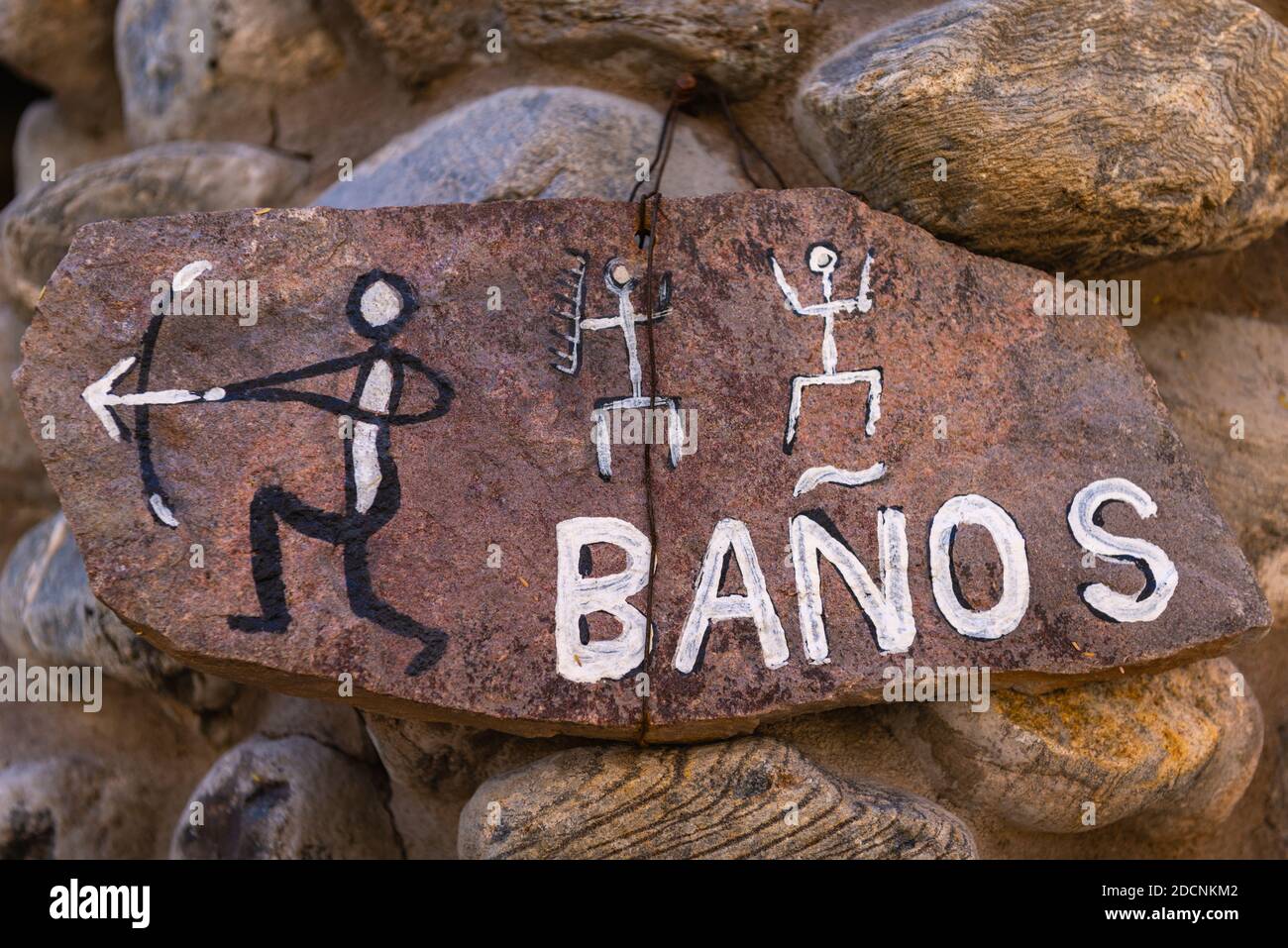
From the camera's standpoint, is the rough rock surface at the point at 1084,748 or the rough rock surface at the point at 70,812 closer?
the rough rock surface at the point at 1084,748

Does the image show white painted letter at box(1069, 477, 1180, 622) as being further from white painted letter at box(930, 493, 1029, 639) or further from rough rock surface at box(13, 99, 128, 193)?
rough rock surface at box(13, 99, 128, 193)

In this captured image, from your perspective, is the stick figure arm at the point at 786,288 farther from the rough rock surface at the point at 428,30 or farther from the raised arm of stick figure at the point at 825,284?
the rough rock surface at the point at 428,30

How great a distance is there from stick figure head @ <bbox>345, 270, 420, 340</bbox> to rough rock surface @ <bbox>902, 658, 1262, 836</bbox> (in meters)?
0.95

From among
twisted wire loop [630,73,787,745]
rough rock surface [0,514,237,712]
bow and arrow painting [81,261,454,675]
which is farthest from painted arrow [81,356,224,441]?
twisted wire loop [630,73,787,745]

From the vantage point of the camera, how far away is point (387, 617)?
1.62 m

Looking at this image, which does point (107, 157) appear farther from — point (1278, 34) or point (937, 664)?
point (1278, 34)

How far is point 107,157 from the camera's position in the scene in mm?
2684

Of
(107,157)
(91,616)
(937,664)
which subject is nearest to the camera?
(937,664)

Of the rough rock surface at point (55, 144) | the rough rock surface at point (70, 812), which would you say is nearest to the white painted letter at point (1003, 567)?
the rough rock surface at point (70, 812)

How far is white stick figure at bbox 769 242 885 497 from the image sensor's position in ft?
5.71

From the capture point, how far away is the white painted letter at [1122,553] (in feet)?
5.68

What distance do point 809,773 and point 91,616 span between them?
1279 millimetres

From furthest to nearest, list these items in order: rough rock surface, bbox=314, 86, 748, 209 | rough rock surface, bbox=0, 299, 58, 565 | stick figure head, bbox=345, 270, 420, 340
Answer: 1. rough rock surface, bbox=0, 299, 58, 565
2. rough rock surface, bbox=314, 86, 748, 209
3. stick figure head, bbox=345, 270, 420, 340
